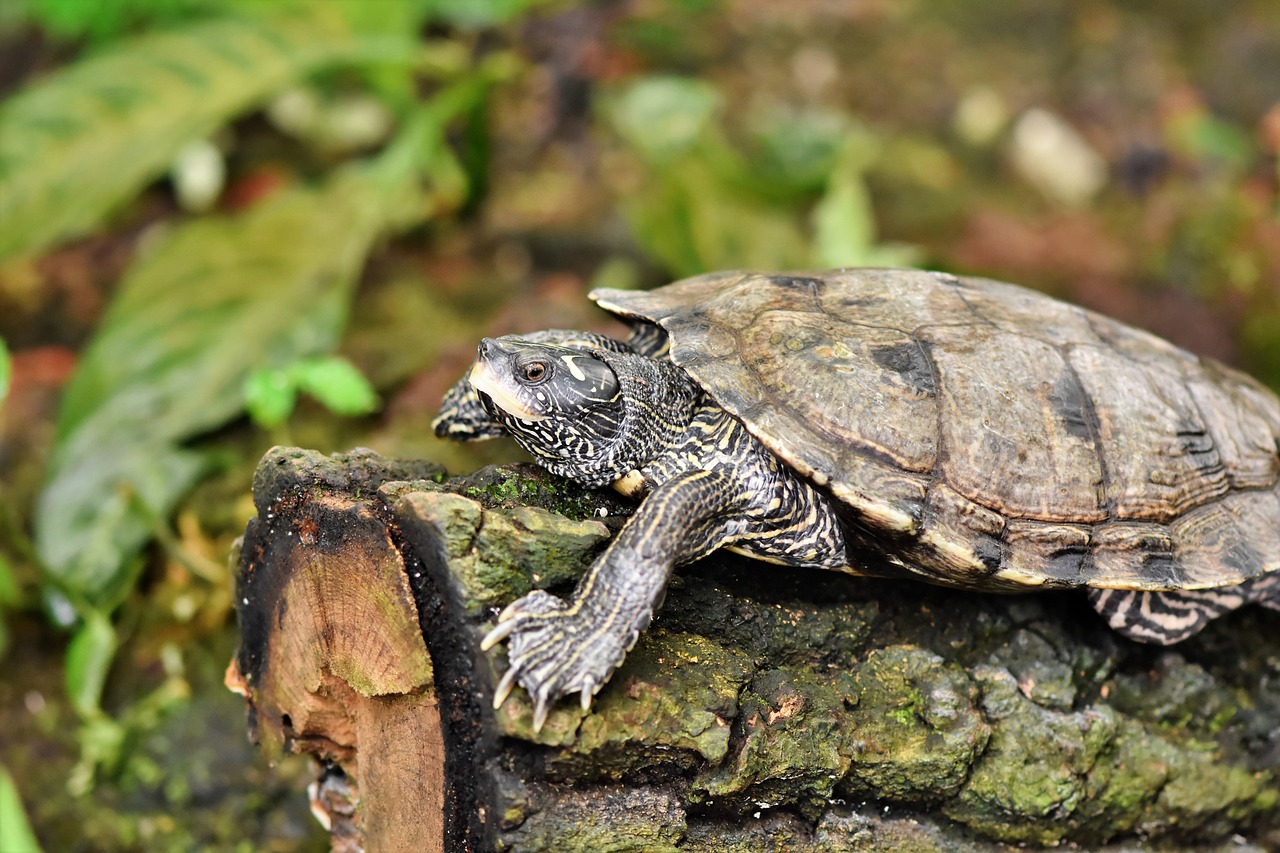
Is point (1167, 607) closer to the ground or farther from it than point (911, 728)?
farther from it

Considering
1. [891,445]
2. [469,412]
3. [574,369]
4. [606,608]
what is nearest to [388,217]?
[469,412]

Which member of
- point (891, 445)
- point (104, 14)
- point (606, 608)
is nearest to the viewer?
point (606, 608)

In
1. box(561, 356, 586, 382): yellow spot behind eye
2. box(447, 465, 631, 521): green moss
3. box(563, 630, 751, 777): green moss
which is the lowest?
box(563, 630, 751, 777): green moss

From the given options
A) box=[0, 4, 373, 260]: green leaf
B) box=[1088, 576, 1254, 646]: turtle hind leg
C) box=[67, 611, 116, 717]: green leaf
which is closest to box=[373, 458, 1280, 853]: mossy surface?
box=[1088, 576, 1254, 646]: turtle hind leg

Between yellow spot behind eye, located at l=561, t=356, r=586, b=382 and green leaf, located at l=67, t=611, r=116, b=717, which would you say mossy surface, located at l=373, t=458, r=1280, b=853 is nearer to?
yellow spot behind eye, located at l=561, t=356, r=586, b=382

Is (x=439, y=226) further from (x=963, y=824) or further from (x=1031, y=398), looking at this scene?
(x=963, y=824)

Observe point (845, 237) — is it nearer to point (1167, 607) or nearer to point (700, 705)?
point (1167, 607)
